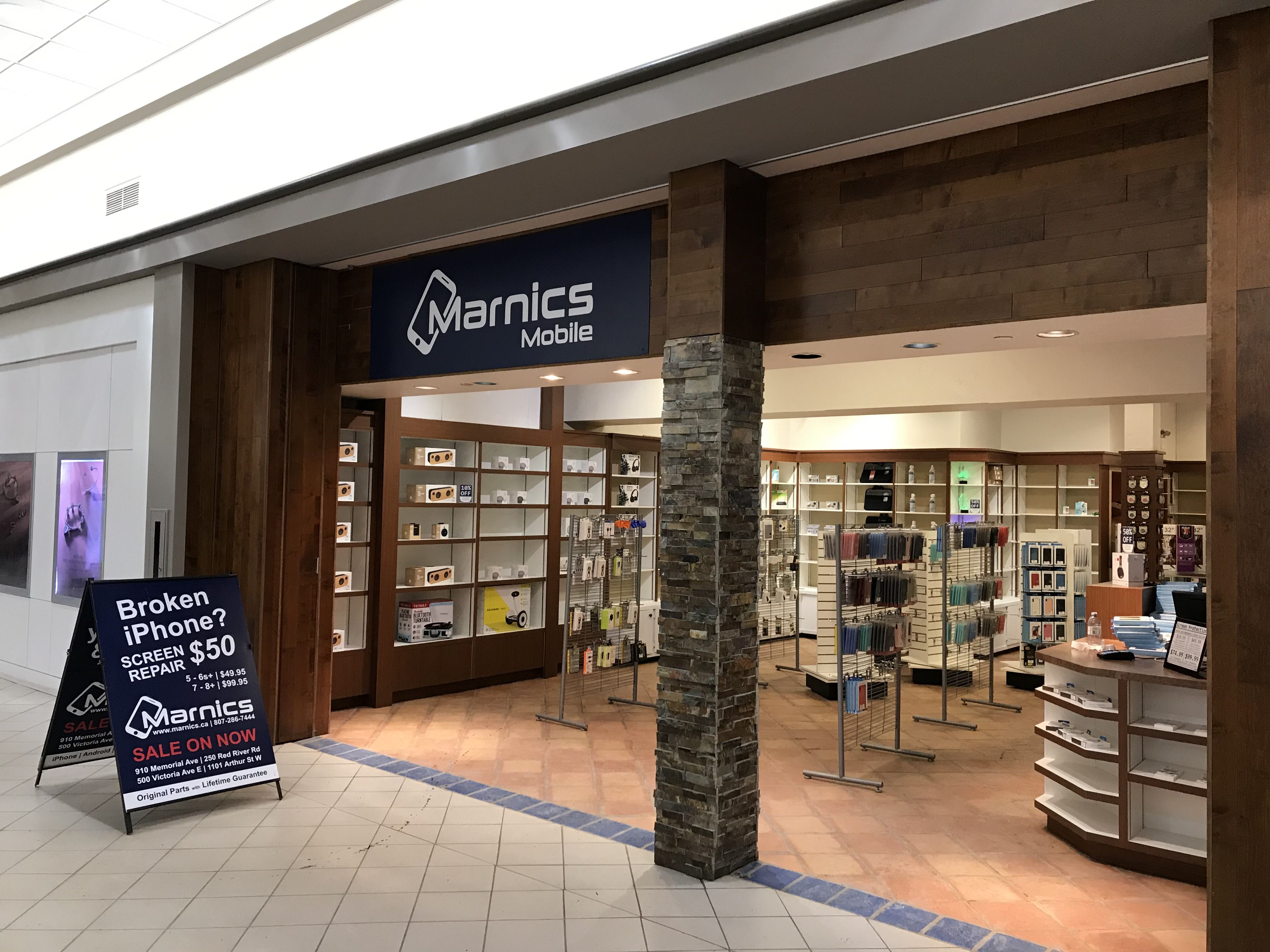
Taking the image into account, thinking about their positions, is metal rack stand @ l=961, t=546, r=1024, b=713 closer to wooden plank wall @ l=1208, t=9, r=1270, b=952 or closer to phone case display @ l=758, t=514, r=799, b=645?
phone case display @ l=758, t=514, r=799, b=645

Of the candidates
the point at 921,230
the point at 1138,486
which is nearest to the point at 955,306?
the point at 921,230

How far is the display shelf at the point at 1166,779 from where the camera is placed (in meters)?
4.07

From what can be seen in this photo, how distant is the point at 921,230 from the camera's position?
3660 mm

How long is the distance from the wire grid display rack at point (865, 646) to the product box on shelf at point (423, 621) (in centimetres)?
321

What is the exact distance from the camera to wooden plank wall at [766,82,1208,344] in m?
3.14

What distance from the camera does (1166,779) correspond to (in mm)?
4141

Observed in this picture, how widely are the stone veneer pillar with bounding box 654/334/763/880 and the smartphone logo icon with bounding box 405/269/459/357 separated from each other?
6.16ft

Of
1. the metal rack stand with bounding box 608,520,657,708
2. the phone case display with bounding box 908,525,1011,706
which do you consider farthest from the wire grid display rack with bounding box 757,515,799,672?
the metal rack stand with bounding box 608,520,657,708

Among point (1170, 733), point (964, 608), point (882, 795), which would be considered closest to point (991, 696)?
point (964, 608)

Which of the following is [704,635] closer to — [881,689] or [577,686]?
Result: [881,689]

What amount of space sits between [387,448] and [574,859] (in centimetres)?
405

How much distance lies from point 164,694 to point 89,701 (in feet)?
2.38

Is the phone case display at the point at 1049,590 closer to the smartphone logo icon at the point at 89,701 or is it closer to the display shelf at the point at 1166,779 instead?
the display shelf at the point at 1166,779

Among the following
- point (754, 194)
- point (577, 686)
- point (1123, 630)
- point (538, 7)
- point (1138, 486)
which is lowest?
point (577, 686)
